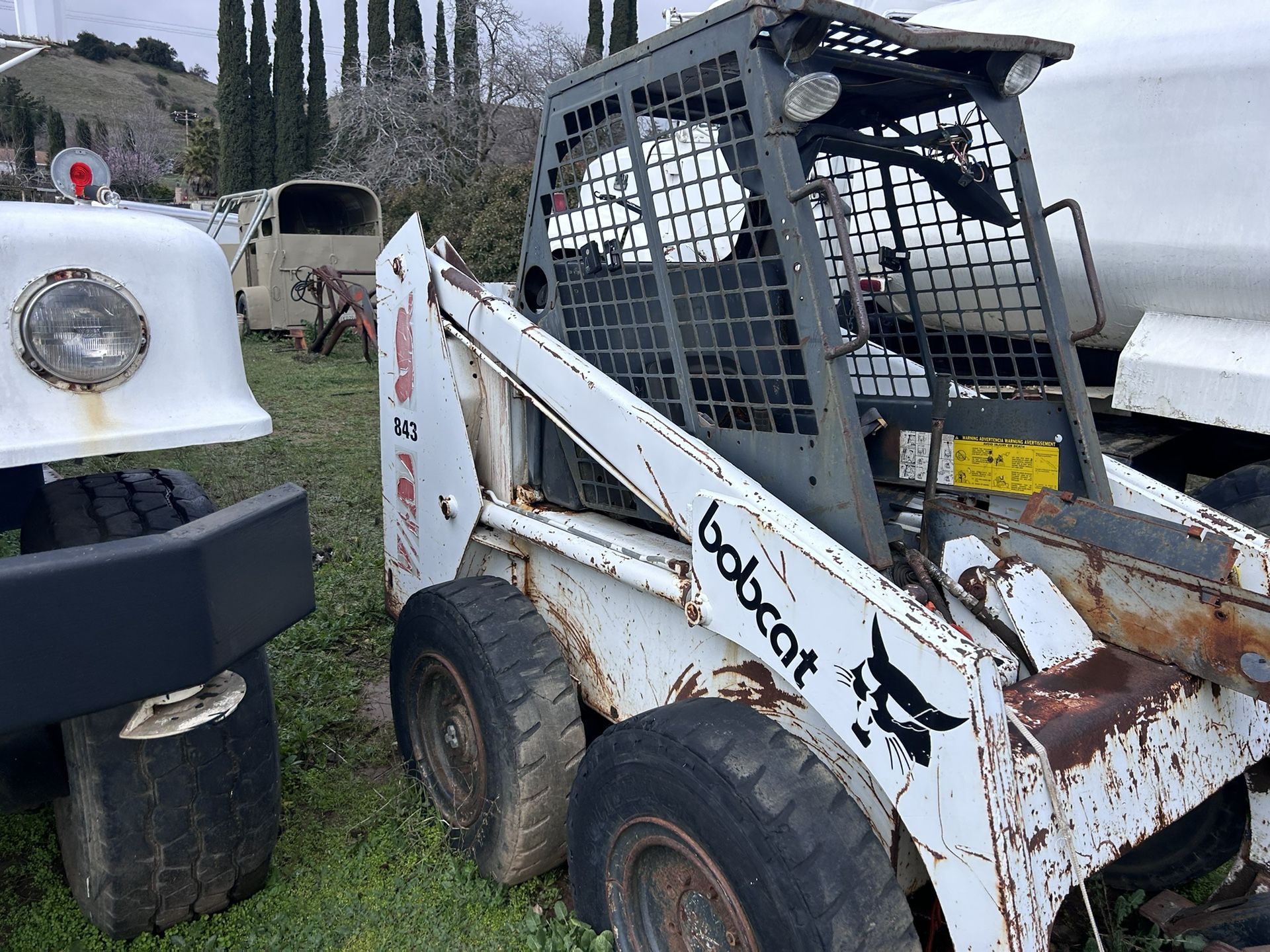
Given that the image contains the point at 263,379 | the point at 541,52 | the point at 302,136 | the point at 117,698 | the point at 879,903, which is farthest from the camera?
the point at 302,136

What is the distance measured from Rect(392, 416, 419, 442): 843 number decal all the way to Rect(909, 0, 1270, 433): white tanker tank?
8.07 feet

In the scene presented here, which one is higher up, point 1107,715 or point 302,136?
point 302,136

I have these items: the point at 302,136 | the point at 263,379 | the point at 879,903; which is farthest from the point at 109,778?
the point at 302,136

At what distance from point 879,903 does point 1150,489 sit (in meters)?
1.47

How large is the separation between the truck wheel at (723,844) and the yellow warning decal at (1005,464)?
1.12 metres

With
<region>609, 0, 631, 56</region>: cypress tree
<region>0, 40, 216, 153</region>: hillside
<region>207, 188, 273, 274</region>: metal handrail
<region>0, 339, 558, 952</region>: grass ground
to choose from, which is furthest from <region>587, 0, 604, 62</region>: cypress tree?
<region>0, 40, 216, 153</region>: hillside

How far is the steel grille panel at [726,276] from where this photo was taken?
201 cm

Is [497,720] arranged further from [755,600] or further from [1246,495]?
[1246,495]

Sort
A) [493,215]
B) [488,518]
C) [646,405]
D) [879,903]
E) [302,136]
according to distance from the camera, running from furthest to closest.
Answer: [302,136] < [493,215] < [488,518] < [646,405] < [879,903]

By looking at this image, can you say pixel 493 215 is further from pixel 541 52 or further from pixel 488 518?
pixel 488 518

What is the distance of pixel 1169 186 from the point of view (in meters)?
3.20

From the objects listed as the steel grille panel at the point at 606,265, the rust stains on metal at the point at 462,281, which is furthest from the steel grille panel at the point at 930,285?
the rust stains on metal at the point at 462,281

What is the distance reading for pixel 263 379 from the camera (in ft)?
31.9

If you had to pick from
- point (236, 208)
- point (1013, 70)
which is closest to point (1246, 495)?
point (1013, 70)
